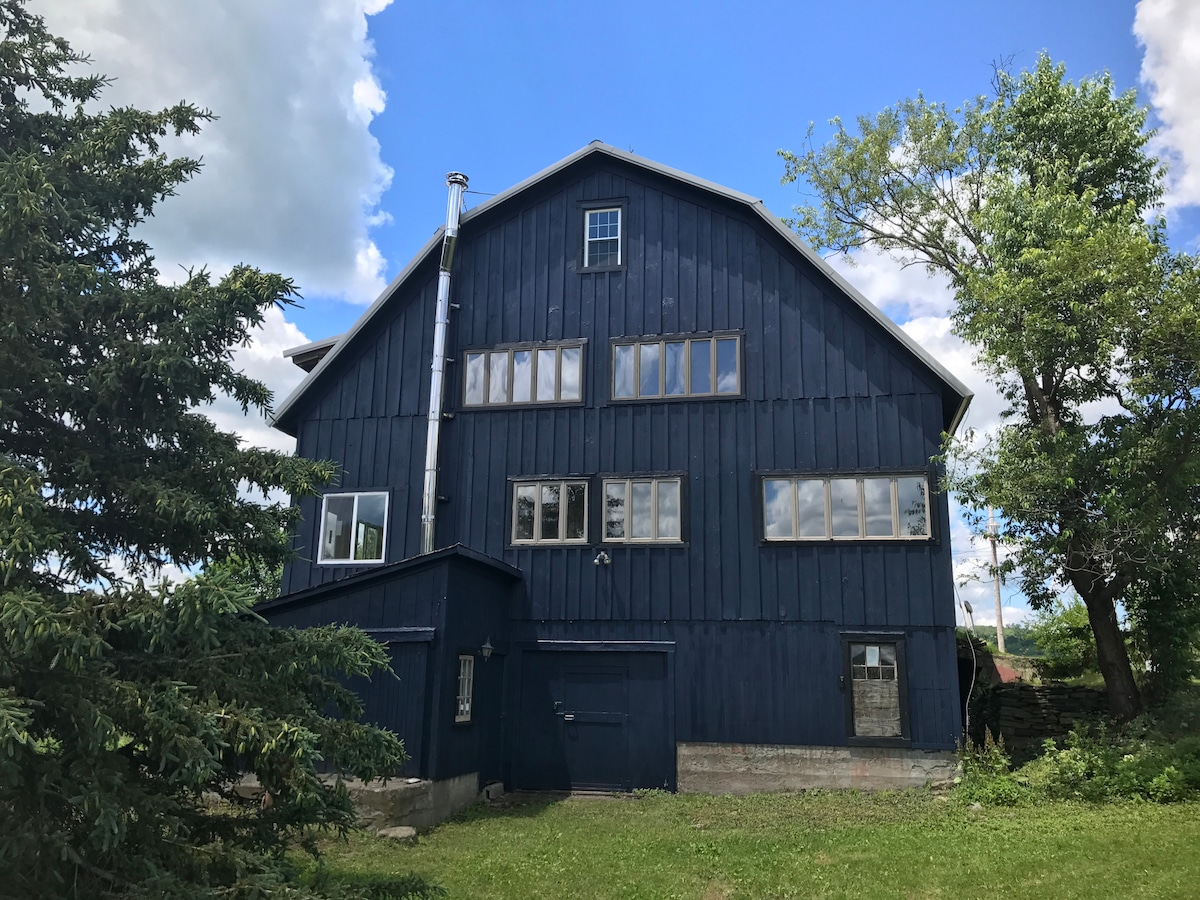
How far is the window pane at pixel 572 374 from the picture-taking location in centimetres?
1620

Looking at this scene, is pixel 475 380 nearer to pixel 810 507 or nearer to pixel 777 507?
pixel 777 507

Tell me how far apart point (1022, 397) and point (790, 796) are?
8799 millimetres

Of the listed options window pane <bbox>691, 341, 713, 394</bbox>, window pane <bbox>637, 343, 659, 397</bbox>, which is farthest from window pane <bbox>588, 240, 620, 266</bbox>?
window pane <bbox>691, 341, 713, 394</bbox>

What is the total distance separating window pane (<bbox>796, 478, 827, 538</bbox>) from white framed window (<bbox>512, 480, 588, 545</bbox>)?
3674 mm

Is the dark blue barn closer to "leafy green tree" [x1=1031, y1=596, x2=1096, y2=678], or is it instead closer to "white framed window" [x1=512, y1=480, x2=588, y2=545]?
"white framed window" [x1=512, y1=480, x2=588, y2=545]

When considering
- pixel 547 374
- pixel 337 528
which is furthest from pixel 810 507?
pixel 337 528

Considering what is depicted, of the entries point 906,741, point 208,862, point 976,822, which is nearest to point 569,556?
point 906,741

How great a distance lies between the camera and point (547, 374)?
16.4 meters

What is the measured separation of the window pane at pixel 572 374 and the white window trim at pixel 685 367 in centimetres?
60

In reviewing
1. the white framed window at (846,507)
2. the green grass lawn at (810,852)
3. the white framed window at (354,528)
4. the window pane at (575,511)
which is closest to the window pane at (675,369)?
the white framed window at (846,507)

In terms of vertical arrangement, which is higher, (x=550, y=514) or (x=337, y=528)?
(x=550, y=514)

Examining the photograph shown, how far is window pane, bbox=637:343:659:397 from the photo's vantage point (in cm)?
1593

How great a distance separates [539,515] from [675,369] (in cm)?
356

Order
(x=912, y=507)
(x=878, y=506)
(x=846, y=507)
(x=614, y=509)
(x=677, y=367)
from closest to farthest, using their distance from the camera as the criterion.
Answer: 1. (x=912, y=507)
2. (x=878, y=506)
3. (x=846, y=507)
4. (x=614, y=509)
5. (x=677, y=367)
